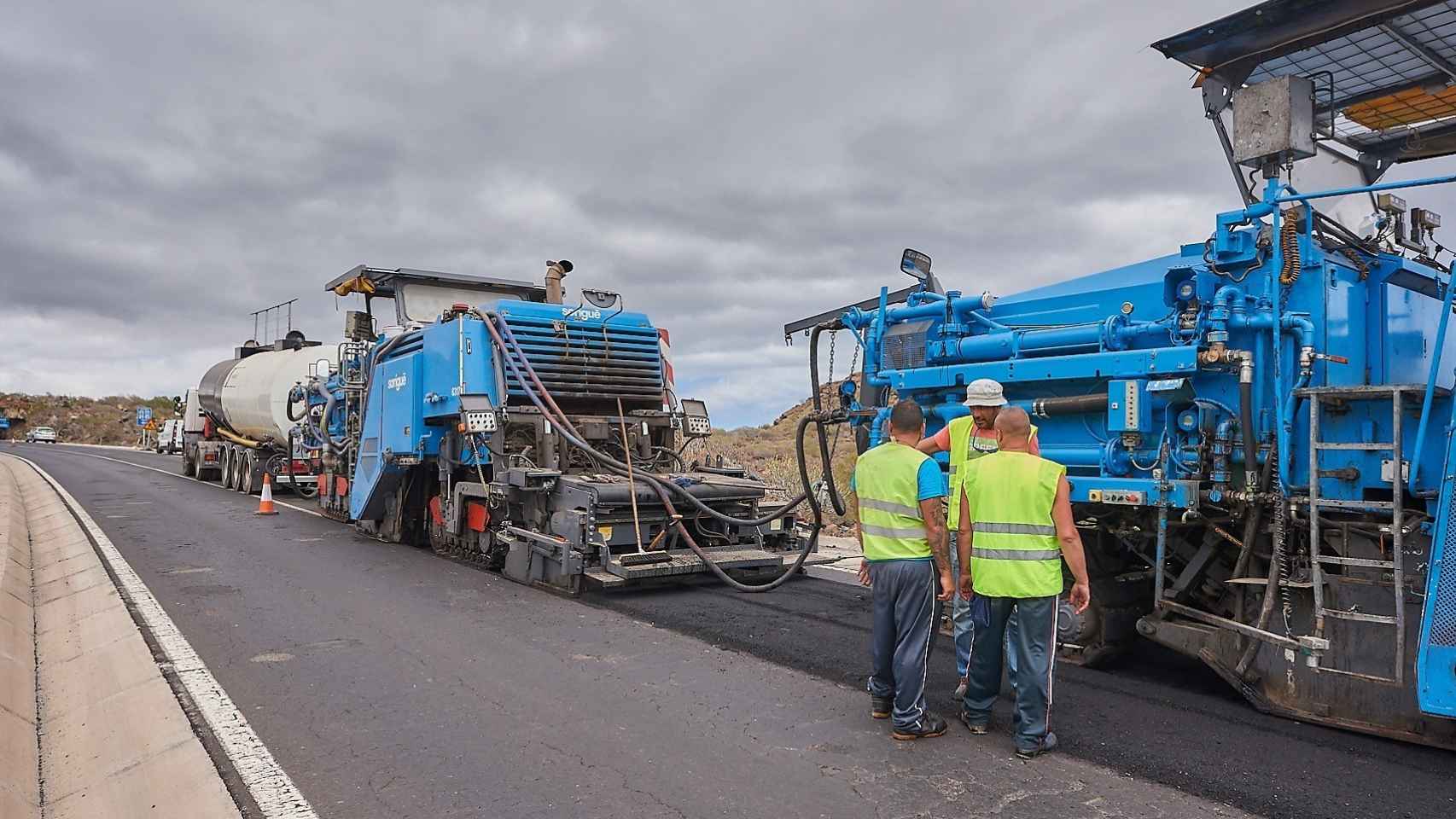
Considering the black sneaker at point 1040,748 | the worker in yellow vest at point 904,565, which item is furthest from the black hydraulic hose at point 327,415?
the black sneaker at point 1040,748

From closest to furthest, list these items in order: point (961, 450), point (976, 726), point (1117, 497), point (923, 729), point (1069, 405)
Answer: point (923, 729), point (976, 726), point (1117, 497), point (961, 450), point (1069, 405)

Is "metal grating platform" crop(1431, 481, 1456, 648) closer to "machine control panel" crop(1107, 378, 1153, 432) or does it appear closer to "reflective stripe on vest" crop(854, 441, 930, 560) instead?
"machine control panel" crop(1107, 378, 1153, 432)

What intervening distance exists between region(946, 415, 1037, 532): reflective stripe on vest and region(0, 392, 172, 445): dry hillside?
66268 mm

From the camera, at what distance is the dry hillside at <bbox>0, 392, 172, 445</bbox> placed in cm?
6581

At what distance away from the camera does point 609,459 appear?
359 inches

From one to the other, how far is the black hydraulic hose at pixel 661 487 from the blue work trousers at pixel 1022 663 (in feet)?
8.61

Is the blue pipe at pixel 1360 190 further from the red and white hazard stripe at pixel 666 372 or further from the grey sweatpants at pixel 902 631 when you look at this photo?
the red and white hazard stripe at pixel 666 372

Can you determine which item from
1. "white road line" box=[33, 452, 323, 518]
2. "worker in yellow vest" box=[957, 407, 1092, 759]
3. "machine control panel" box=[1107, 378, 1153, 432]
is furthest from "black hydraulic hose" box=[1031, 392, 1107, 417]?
"white road line" box=[33, 452, 323, 518]

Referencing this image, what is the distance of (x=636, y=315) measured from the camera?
10875mm

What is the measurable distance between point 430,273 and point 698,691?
26.8 ft

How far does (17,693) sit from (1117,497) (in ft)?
20.9

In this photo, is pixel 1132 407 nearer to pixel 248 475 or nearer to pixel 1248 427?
pixel 1248 427

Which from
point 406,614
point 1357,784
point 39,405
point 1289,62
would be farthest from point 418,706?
point 39,405

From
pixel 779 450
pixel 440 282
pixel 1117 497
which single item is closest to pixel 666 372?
pixel 440 282
